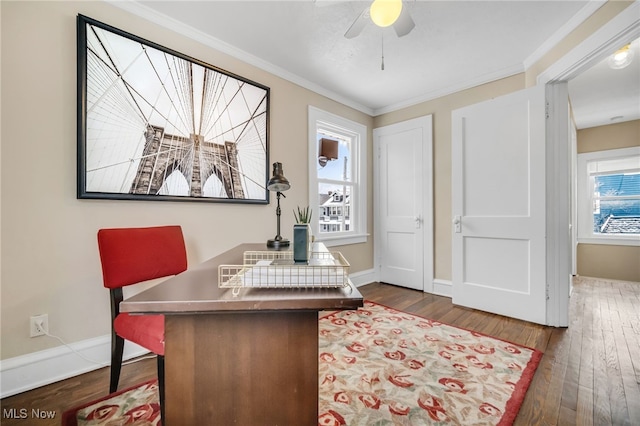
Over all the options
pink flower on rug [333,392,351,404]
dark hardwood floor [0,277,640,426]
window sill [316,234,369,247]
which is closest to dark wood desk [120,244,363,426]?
pink flower on rug [333,392,351,404]

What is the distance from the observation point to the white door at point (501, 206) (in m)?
2.38

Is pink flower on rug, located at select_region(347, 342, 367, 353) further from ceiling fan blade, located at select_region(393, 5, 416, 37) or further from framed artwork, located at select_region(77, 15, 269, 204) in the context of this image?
ceiling fan blade, located at select_region(393, 5, 416, 37)

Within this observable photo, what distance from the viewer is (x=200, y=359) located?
76 centimetres

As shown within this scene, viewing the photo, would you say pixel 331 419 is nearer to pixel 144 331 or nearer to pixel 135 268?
pixel 144 331

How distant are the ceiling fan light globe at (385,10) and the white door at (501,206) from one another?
1.83 m

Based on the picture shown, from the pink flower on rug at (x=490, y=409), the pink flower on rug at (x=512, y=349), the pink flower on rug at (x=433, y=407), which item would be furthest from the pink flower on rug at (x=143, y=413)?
the pink flower on rug at (x=512, y=349)

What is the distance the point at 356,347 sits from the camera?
76.5 inches

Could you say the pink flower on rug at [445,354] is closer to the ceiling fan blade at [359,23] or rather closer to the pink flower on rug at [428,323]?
the pink flower on rug at [428,323]

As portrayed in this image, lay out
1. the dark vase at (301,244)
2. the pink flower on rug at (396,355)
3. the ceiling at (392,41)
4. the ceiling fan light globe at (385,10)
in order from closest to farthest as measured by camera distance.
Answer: the dark vase at (301,244) < the ceiling fan light globe at (385,10) < the pink flower on rug at (396,355) < the ceiling at (392,41)

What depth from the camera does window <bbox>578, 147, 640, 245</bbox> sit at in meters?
4.12

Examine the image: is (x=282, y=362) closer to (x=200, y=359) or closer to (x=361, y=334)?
(x=200, y=359)

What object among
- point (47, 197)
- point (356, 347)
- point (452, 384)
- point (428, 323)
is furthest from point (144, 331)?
point (428, 323)

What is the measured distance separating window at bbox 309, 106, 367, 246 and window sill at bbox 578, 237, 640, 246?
3847mm

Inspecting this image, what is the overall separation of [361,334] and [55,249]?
2149mm
